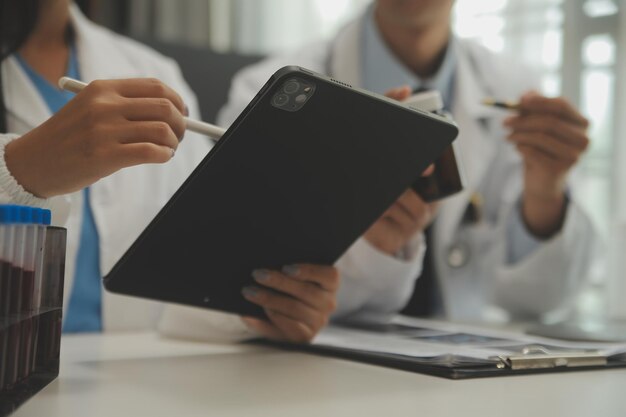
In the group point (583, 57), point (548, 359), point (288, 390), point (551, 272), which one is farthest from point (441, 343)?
point (583, 57)

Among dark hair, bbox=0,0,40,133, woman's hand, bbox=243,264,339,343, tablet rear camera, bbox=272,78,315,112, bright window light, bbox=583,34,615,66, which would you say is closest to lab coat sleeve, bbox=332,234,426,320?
woman's hand, bbox=243,264,339,343

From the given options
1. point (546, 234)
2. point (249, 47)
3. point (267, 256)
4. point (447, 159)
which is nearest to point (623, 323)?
point (546, 234)

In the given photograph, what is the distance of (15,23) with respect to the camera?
86 centimetres

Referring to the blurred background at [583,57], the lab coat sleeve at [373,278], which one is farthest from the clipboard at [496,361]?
the blurred background at [583,57]

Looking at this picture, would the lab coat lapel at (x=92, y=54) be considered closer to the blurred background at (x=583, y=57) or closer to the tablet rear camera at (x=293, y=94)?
the blurred background at (x=583, y=57)

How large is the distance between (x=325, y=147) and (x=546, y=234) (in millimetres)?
708

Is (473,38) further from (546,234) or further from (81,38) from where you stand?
(81,38)

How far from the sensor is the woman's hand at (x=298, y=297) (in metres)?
0.56

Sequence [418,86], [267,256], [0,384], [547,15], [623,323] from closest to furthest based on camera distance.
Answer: [0,384]
[267,256]
[623,323]
[418,86]
[547,15]

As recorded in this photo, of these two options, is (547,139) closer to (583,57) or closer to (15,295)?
(583,57)

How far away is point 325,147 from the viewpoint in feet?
1.47

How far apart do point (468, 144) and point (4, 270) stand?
91 centimetres

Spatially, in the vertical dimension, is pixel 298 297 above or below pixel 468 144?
below

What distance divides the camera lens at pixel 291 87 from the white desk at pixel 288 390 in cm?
18
